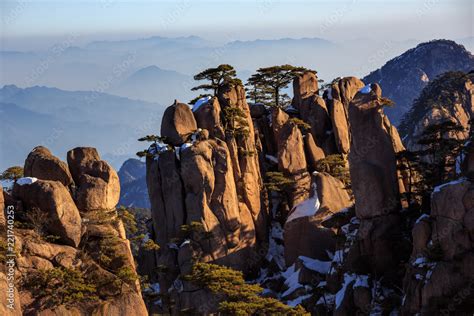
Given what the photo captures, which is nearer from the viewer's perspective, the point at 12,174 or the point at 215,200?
the point at 12,174

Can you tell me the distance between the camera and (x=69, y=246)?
43469 millimetres

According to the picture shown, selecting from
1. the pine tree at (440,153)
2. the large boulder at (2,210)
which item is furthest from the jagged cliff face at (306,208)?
the large boulder at (2,210)

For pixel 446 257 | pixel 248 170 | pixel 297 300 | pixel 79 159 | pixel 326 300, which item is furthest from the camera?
pixel 248 170

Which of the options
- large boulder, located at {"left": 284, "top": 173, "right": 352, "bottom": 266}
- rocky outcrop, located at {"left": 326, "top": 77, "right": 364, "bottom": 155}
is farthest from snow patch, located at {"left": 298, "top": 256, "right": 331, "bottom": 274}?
rocky outcrop, located at {"left": 326, "top": 77, "right": 364, "bottom": 155}

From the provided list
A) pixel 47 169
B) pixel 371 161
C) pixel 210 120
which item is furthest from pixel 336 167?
pixel 47 169

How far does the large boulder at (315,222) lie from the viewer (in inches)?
2633

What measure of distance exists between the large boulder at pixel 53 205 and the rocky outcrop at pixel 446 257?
2275 centimetres

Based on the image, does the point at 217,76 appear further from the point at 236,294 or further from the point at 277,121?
the point at 236,294

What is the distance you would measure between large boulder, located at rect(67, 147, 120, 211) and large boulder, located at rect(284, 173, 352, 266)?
2330cm

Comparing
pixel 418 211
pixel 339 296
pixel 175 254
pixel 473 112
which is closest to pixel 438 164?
pixel 418 211

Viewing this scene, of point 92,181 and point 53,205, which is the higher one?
point 92,181

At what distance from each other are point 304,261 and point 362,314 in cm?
1059

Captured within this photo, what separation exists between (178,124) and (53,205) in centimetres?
3103

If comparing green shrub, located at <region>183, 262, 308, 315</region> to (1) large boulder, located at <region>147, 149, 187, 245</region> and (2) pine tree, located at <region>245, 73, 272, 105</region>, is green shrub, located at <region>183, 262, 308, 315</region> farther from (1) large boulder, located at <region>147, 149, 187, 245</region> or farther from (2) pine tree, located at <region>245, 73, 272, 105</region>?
(2) pine tree, located at <region>245, 73, 272, 105</region>
